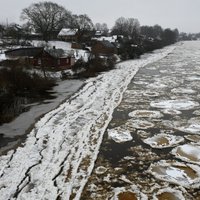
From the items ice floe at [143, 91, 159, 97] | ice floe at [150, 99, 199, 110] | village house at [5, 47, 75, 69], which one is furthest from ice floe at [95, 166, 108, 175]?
village house at [5, 47, 75, 69]

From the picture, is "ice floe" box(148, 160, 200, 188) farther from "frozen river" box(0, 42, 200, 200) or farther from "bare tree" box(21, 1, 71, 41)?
"bare tree" box(21, 1, 71, 41)

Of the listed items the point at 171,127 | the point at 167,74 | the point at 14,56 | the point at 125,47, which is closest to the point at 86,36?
the point at 125,47

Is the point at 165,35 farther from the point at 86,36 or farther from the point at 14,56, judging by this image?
the point at 14,56

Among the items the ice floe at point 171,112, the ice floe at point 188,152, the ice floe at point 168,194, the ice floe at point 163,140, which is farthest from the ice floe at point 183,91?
the ice floe at point 168,194

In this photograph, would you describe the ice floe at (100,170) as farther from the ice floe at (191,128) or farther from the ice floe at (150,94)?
the ice floe at (150,94)

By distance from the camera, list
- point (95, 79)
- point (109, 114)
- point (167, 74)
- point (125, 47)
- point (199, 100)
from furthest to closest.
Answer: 1. point (125, 47)
2. point (167, 74)
3. point (95, 79)
4. point (199, 100)
5. point (109, 114)
